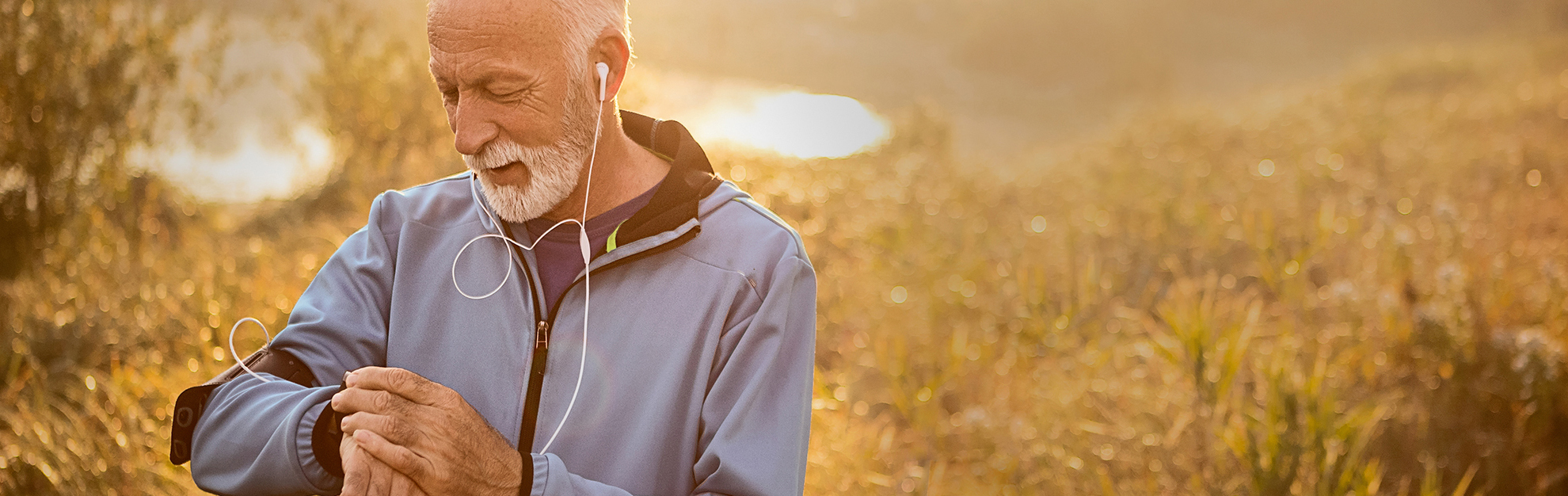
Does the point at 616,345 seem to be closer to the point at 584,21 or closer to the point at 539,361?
the point at 539,361

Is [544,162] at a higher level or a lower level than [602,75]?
lower

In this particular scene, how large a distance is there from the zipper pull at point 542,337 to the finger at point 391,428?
1.34 feet

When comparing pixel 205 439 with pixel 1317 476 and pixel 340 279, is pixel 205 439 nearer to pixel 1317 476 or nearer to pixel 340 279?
pixel 340 279

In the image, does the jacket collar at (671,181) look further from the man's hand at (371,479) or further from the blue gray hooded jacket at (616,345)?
the man's hand at (371,479)

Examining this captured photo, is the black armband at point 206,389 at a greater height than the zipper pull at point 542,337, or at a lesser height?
lesser

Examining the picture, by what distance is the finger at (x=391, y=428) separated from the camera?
1.39 meters

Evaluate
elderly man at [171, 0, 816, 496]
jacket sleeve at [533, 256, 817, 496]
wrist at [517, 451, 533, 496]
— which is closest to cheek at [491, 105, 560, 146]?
elderly man at [171, 0, 816, 496]

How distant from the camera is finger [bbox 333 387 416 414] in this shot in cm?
141

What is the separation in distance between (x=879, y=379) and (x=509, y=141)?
339cm

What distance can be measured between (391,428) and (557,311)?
0.47 m

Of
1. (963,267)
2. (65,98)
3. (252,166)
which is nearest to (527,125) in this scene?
(963,267)

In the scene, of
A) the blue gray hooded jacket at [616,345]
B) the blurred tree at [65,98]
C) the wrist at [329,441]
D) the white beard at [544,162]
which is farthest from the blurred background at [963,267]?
the wrist at [329,441]

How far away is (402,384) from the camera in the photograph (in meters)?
1.42

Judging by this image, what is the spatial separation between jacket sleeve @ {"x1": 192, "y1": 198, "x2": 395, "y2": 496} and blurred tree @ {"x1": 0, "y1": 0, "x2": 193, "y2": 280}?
16.2 feet
